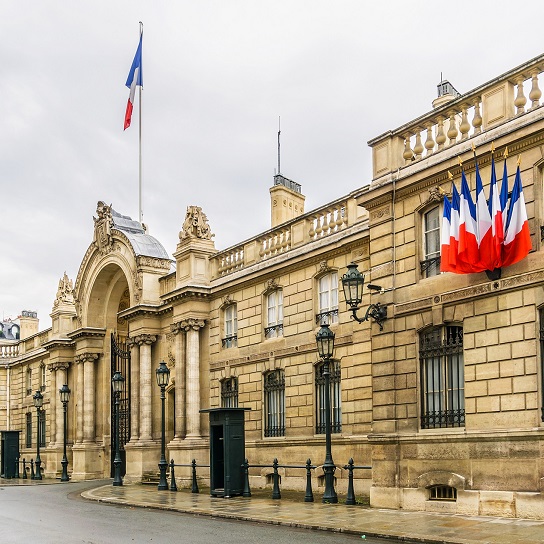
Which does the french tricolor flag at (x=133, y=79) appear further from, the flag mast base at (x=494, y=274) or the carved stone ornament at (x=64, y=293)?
the flag mast base at (x=494, y=274)

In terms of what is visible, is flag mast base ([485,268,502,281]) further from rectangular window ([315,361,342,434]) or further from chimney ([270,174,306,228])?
chimney ([270,174,306,228])

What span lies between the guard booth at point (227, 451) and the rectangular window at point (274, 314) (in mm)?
3913

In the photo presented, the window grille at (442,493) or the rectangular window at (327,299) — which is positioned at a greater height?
the rectangular window at (327,299)

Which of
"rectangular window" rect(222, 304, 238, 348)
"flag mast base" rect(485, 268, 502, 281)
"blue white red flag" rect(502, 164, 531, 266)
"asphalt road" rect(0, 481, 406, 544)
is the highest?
"blue white red flag" rect(502, 164, 531, 266)

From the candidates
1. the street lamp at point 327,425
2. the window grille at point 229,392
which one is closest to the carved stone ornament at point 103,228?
the window grille at point 229,392

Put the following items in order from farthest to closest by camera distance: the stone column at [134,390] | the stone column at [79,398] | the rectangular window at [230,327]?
the stone column at [79,398], the stone column at [134,390], the rectangular window at [230,327]

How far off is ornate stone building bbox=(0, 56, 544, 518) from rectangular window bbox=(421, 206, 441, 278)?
41 mm

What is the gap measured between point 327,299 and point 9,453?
2404 centimetres

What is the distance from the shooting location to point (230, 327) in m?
30.5

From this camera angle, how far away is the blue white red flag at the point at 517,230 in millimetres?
16578

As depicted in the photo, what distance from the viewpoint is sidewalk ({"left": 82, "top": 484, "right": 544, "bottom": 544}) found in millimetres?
14016

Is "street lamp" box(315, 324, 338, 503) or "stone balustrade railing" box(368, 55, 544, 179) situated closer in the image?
"stone balustrade railing" box(368, 55, 544, 179)

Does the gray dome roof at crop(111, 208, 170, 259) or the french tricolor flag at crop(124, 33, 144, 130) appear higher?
the french tricolor flag at crop(124, 33, 144, 130)

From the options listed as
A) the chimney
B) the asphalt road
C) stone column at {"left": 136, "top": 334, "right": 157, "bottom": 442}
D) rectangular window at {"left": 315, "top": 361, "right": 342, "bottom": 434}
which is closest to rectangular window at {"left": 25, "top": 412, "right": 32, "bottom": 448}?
stone column at {"left": 136, "top": 334, "right": 157, "bottom": 442}
